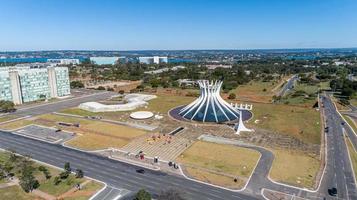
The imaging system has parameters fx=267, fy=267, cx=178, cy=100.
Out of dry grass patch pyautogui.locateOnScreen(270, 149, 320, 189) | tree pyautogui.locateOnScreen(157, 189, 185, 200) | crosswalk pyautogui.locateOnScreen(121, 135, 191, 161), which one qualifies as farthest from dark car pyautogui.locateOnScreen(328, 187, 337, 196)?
crosswalk pyautogui.locateOnScreen(121, 135, 191, 161)

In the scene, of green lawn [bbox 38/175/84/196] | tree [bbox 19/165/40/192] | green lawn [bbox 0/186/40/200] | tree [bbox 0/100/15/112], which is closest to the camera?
green lawn [bbox 0/186/40/200]

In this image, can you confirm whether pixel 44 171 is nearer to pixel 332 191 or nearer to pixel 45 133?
pixel 45 133

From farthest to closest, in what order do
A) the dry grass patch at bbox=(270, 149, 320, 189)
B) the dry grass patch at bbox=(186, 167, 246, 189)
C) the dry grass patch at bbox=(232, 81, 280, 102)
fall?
the dry grass patch at bbox=(232, 81, 280, 102) < the dry grass patch at bbox=(270, 149, 320, 189) < the dry grass patch at bbox=(186, 167, 246, 189)

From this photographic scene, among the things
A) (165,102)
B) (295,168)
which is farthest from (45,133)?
(295,168)

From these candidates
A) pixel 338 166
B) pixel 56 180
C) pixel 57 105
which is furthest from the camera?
pixel 57 105

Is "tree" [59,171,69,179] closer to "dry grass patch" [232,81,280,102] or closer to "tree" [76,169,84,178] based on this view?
"tree" [76,169,84,178]

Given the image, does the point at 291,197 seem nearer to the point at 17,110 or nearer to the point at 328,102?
the point at 328,102

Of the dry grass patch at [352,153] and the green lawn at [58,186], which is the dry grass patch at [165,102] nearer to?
the green lawn at [58,186]

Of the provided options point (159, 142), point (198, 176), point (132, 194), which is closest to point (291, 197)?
point (198, 176)

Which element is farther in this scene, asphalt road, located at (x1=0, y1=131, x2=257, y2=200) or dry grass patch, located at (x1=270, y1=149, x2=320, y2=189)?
dry grass patch, located at (x1=270, y1=149, x2=320, y2=189)
